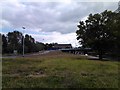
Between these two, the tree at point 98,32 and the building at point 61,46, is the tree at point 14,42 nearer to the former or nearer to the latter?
the tree at point 98,32

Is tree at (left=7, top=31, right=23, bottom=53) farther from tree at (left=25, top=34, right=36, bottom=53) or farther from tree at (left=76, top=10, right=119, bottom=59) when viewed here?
tree at (left=76, top=10, right=119, bottom=59)

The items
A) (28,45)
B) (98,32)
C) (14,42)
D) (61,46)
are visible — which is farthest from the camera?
(61,46)

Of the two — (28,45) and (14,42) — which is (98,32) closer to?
(14,42)

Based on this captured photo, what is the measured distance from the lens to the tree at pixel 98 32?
55.6 m

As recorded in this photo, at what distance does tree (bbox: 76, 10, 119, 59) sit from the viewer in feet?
182

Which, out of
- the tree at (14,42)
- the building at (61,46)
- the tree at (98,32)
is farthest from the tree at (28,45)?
the tree at (98,32)

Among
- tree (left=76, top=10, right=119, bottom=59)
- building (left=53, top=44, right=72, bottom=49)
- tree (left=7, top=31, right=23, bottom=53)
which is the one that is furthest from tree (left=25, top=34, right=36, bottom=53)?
tree (left=76, top=10, right=119, bottom=59)

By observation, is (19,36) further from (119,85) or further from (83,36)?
(119,85)

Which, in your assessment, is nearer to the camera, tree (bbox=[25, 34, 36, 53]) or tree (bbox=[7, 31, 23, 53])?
tree (bbox=[7, 31, 23, 53])

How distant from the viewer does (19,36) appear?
11025 cm

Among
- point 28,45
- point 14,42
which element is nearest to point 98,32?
point 14,42

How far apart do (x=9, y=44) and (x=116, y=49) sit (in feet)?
180

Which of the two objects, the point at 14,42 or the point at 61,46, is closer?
the point at 14,42

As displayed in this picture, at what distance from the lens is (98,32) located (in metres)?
56.8
